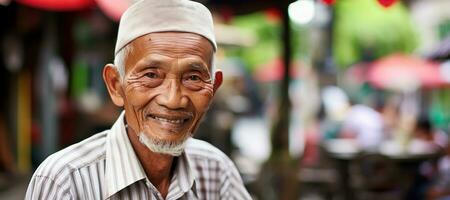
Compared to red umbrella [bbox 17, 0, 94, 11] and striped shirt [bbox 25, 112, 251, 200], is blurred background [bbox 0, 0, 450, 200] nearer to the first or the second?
red umbrella [bbox 17, 0, 94, 11]

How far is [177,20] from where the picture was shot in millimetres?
1800

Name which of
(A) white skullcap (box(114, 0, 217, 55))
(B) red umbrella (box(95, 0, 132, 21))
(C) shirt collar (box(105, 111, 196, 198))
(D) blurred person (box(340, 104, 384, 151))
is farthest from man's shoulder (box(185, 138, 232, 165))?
(D) blurred person (box(340, 104, 384, 151))

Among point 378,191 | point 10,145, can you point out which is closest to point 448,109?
point 378,191

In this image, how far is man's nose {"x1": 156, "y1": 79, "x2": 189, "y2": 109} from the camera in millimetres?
1768

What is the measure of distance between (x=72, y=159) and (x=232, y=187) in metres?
0.61

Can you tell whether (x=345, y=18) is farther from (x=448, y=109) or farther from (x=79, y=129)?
(x=79, y=129)

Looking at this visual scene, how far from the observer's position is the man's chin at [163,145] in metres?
1.81

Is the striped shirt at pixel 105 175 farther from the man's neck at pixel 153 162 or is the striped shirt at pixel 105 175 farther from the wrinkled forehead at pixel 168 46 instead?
the wrinkled forehead at pixel 168 46

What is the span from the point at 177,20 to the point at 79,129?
22.3 ft

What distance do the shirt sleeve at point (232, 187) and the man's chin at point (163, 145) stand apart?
38cm

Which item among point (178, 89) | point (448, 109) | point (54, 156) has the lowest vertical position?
point (448, 109)

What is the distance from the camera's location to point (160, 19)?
5.88 feet

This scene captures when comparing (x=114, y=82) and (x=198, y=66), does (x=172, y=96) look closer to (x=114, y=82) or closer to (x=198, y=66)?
(x=198, y=66)

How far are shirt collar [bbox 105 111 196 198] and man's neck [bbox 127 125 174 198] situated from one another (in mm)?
21
